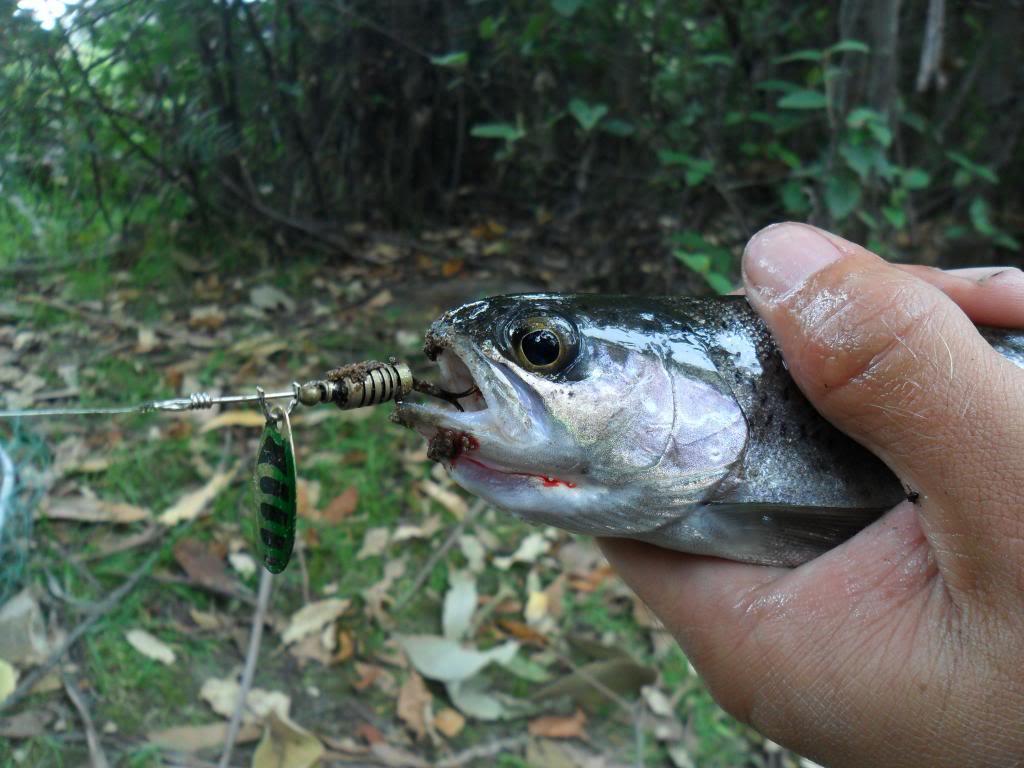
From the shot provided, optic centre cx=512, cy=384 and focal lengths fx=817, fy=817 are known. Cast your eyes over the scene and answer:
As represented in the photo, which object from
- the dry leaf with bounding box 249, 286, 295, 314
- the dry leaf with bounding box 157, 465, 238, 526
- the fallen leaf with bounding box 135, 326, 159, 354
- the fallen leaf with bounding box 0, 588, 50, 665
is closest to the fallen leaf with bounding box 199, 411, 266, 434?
the dry leaf with bounding box 157, 465, 238, 526

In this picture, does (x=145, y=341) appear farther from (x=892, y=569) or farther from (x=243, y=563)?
(x=892, y=569)

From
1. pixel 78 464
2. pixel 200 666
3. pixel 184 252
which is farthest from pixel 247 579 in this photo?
pixel 184 252

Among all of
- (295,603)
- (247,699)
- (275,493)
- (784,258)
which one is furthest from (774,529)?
(295,603)

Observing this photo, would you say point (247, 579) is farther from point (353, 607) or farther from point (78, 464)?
point (78, 464)

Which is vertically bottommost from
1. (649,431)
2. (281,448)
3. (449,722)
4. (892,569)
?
(449,722)

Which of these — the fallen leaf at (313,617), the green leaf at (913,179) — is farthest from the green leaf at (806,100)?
the fallen leaf at (313,617)

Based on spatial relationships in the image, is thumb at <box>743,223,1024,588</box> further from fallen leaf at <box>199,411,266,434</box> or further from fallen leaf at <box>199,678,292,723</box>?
fallen leaf at <box>199,411,266,434</box>
